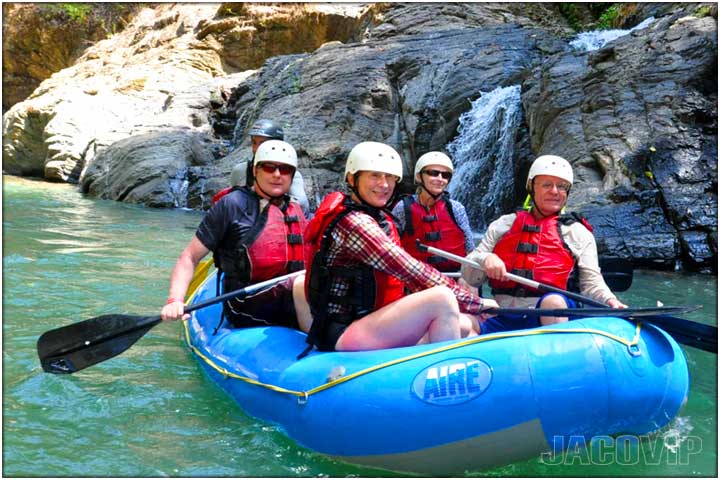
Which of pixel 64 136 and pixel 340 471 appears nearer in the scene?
pixel 340 471

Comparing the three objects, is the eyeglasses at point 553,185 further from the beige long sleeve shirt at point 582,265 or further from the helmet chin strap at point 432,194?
the helmet chin strap at point 432,194

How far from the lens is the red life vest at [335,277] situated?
119 inches

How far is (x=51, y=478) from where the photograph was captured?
2734mm

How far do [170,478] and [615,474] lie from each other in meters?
1.75

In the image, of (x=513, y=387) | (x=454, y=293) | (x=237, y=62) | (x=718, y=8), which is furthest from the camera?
(x=237, y=62)

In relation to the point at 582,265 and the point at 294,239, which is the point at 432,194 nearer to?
the point at 294,239

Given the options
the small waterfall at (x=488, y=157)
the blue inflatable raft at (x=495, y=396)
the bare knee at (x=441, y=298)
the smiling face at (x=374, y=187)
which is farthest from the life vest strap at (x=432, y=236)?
the small waterfall at (x=488, y=157)

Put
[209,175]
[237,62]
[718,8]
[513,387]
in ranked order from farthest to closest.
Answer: [237,62]
[209,175]
[718,8]
[513,387]

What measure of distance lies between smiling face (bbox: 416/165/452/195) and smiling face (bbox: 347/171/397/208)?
1377 millimetres

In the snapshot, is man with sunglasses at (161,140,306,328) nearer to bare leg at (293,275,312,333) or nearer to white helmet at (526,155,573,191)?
bare leg at (293,275,312,333)

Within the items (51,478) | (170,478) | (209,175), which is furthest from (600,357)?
(209,175)

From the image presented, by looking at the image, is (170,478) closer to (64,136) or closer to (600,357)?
(600,357)

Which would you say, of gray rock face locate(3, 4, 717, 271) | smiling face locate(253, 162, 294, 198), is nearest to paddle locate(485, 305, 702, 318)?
smiling face locate(253, 162, 294, 198)

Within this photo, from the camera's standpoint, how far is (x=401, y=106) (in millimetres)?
12039
